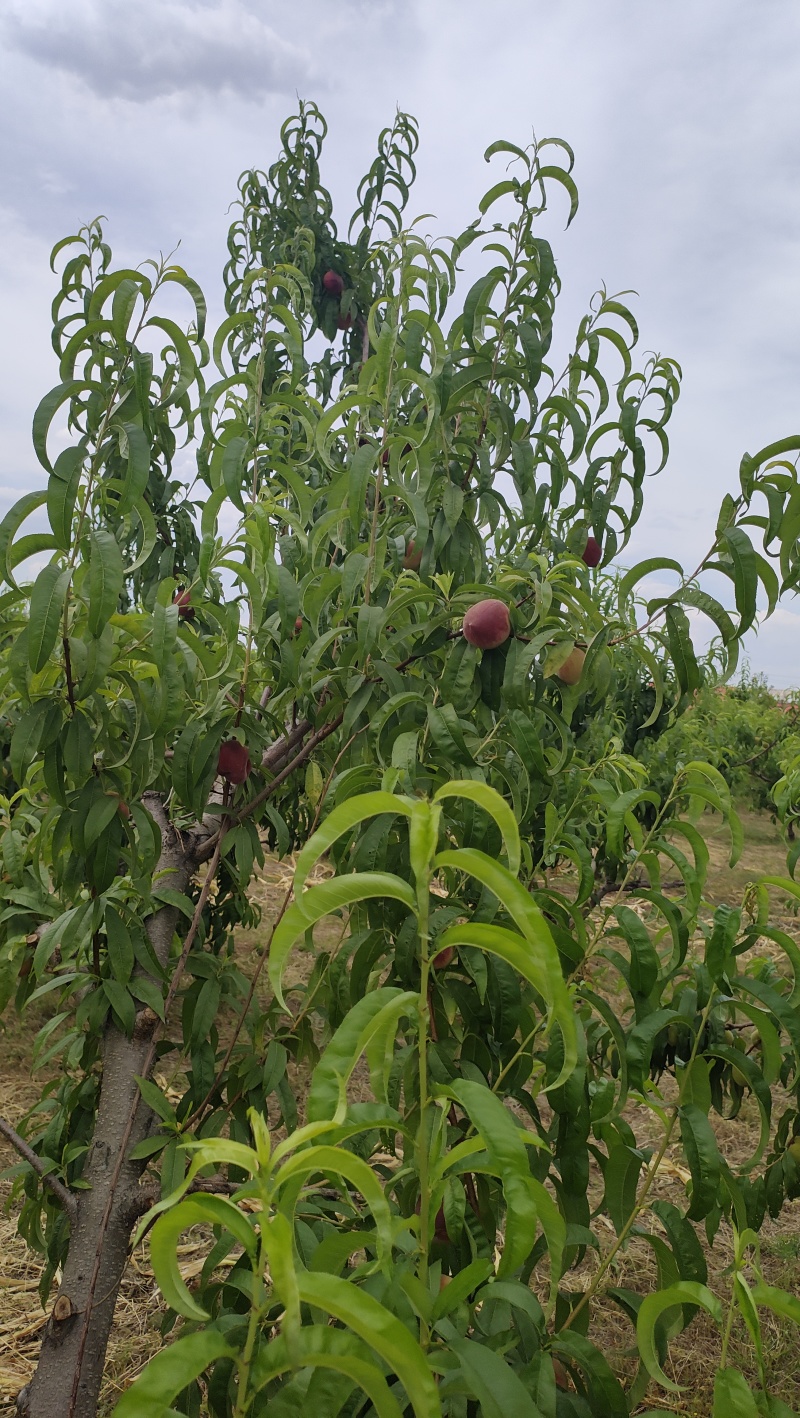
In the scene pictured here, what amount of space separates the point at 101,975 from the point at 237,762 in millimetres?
387

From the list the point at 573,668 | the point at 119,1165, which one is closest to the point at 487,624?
the point at 573,668

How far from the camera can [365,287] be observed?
3.42 metres

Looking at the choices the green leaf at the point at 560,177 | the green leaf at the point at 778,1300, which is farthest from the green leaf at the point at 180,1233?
the green leaf at the point at 560,177

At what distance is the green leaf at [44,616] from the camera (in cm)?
93

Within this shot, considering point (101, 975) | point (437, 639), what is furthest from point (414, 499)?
point (101, 975)

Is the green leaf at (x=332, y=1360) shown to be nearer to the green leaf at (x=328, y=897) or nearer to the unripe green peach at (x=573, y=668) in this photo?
the green leaf at (x=328, y=897)

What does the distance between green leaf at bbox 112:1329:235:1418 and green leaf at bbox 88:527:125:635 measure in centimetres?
65

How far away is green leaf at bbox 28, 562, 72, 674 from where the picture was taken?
93cm

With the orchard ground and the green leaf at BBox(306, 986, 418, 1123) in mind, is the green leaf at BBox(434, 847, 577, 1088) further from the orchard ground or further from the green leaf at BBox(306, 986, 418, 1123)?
the orchard ground

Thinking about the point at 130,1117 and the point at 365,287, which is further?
the point at 365,287

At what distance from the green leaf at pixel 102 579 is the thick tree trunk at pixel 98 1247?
70 centimetres

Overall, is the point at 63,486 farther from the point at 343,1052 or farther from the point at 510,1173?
the point at 510,1173

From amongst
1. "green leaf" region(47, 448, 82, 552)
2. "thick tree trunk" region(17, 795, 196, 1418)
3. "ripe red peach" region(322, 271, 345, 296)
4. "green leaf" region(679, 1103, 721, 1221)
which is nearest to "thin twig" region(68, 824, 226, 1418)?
"thick tree trunk" region(17, 795, 196, 1418)

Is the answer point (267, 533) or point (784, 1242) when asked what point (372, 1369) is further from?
point (784, 1242)
